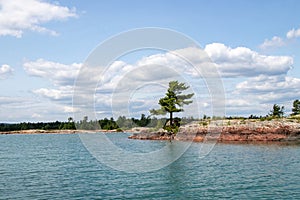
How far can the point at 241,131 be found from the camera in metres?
82.6

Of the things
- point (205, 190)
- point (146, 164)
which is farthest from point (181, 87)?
point (205, 190)

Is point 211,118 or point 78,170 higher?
point 211,118

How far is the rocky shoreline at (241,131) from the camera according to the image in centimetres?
7819

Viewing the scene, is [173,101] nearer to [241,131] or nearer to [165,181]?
[241,131]

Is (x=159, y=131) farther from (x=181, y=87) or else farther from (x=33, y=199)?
(x=33, y=199)

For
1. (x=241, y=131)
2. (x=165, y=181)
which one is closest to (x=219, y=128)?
(x=241, y=131)

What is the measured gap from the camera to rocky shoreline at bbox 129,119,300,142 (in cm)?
Result: 7819

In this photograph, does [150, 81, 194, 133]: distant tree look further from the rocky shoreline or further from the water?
the water

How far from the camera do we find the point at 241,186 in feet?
97.1

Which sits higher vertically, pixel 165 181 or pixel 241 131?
pixel 241 131

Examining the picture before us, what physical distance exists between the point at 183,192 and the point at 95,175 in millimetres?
11970

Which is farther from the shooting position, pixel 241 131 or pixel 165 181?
pixel 241 131

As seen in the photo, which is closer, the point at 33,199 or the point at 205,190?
the point at 33,199

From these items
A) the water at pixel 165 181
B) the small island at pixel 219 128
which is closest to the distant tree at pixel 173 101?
the small island at pixel 219 128
